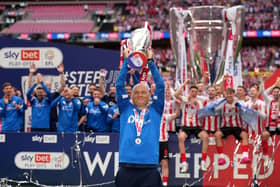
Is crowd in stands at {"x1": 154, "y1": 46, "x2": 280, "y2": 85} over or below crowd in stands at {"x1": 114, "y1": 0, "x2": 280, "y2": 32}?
below

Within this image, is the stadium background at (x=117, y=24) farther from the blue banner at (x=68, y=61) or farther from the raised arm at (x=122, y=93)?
the raised arm at (x=122, y=93)

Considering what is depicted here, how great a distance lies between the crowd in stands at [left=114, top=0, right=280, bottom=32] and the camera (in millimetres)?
35438

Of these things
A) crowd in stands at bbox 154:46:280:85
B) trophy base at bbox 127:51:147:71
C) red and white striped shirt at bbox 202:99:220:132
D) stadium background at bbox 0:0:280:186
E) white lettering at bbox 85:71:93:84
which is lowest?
red and white striped shirt at bbox 202:99:220:132

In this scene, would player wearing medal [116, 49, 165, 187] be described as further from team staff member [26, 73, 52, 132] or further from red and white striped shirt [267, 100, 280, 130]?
team staff member [26, 73, 52, 132]

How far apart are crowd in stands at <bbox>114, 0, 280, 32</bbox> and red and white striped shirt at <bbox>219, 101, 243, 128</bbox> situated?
25.9 metres

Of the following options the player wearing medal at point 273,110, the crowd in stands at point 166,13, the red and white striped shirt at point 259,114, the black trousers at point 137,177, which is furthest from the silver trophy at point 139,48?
the crowd in stands at point 166,13

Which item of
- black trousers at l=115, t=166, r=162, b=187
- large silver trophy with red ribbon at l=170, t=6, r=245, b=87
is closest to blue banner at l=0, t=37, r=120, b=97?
large silver trophy with red ribbon at l=170, t=6, r=245, b=87

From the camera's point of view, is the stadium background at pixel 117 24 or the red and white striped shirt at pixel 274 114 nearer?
the red and white striped shirt at pixel 274 114

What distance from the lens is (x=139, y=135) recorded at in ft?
16.1

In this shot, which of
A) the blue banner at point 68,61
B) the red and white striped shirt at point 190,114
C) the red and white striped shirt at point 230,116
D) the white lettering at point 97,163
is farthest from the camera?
the blue banner at point 68,61

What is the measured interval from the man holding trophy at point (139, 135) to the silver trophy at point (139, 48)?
0.54 ft

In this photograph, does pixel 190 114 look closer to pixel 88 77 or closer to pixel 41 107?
pixel 41 107

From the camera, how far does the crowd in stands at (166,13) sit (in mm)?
35438

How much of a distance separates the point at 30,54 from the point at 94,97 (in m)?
3.14
